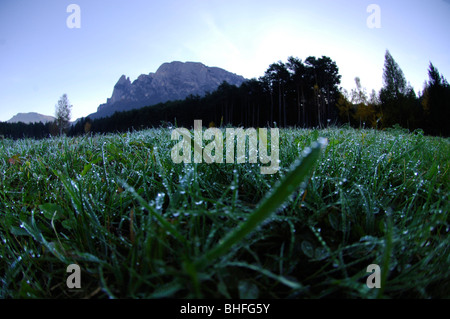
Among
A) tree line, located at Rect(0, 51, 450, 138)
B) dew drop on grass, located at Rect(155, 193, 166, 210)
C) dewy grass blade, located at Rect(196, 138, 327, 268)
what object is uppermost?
tree line, located at Rect(0, 51, 450, 138)

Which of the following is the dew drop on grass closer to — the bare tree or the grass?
the grass

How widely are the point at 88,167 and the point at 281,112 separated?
37413 mm

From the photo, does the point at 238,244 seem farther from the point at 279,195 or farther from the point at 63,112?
the point at 63,112

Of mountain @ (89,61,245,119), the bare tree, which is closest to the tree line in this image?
the bare tree

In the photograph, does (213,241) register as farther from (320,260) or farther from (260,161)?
(260,161)

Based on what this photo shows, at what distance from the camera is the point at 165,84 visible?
164750 millimetres

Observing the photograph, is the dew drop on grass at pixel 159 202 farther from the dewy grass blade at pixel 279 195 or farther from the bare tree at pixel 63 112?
the bare tree at pixel 63 112

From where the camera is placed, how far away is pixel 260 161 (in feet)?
3.66

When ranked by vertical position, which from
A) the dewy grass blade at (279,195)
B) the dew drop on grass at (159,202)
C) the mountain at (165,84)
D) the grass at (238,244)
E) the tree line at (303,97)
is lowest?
the grass at (238,244)

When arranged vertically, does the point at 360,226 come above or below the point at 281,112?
below

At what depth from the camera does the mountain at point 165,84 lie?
519 ft

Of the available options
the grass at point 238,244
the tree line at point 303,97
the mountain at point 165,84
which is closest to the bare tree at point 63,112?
the tree line at point 303,97

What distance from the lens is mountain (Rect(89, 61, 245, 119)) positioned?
158 meters
